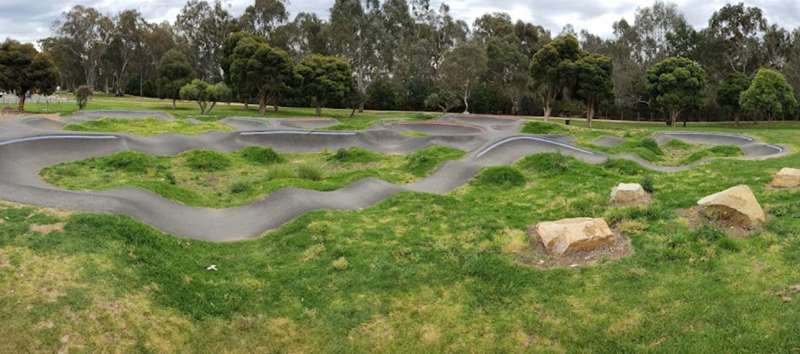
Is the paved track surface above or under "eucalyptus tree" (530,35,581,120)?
under

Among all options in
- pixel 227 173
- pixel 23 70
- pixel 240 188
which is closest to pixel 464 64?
pixel 23 70

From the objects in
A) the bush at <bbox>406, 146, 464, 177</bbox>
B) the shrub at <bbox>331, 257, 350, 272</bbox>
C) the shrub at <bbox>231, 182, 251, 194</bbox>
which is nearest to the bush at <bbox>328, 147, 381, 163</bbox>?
the bush at <bbox>406, 146, 464, 177</bbox>

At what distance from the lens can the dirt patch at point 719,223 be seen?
10.4 metres

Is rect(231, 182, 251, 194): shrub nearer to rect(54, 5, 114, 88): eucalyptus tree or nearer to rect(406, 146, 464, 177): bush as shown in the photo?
rect(406, 146, 464, 177): bush

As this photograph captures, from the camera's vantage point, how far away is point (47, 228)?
10281 mm

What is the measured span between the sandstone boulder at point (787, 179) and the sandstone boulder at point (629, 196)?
3166 mm

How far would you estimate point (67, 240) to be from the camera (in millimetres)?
9820

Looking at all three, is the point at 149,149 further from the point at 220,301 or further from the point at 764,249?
the point at 764,249

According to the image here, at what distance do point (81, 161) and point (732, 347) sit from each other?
19.9m

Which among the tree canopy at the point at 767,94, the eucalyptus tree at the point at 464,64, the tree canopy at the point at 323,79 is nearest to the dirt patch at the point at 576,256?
the tree canopy at the point at 323,79

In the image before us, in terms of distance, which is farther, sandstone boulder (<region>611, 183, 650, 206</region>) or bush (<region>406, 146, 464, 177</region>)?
bush (<region>406, 146, 464, 177</region>)

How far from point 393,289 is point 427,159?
1213 centimetres

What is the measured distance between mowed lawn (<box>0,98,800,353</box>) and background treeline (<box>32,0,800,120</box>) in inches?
1553

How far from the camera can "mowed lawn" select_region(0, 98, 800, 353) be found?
778 centimetres
